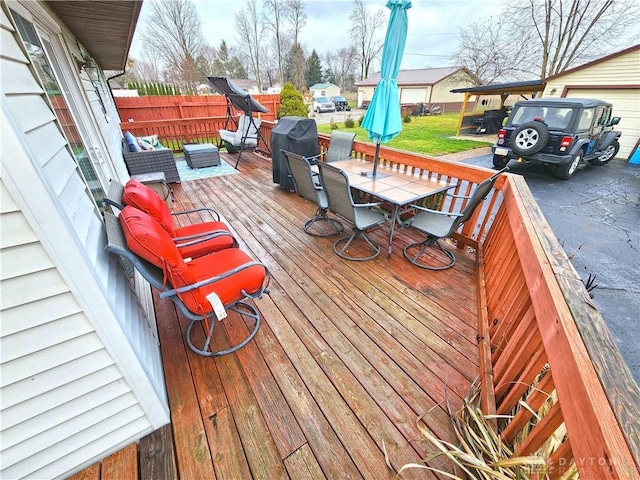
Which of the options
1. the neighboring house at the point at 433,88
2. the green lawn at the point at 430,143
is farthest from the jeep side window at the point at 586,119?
the neighboring house at the point at 433,88

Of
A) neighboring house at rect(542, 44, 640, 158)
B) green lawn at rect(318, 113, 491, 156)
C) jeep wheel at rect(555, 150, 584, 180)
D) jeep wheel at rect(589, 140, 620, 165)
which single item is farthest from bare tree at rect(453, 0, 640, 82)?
jeep wheel at rect(555, 150, 584, 180)

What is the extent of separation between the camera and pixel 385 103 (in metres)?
2.87

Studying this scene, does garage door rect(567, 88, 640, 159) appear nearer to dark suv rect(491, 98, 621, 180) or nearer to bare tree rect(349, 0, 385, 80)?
dark suv rect(491, 98, 621, 180)

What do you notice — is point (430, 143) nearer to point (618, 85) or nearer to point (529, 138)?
point (529, 138)

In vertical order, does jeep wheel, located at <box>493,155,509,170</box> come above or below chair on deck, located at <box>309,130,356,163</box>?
below

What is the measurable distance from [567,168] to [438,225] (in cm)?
620

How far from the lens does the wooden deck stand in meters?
1.35

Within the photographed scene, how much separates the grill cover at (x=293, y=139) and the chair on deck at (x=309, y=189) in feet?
3.42

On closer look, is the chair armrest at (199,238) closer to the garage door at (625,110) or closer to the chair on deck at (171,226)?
the chair on deck at (171,226)

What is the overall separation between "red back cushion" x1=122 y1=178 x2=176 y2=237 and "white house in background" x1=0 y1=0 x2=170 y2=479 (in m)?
0.29

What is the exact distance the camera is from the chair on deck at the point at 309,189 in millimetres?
3023

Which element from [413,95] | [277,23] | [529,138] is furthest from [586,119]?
[277,23]

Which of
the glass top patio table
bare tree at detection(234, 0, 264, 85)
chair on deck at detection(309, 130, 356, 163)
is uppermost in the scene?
bare tree at detection(234, 0, 264, 85)

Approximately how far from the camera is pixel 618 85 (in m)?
8.32
